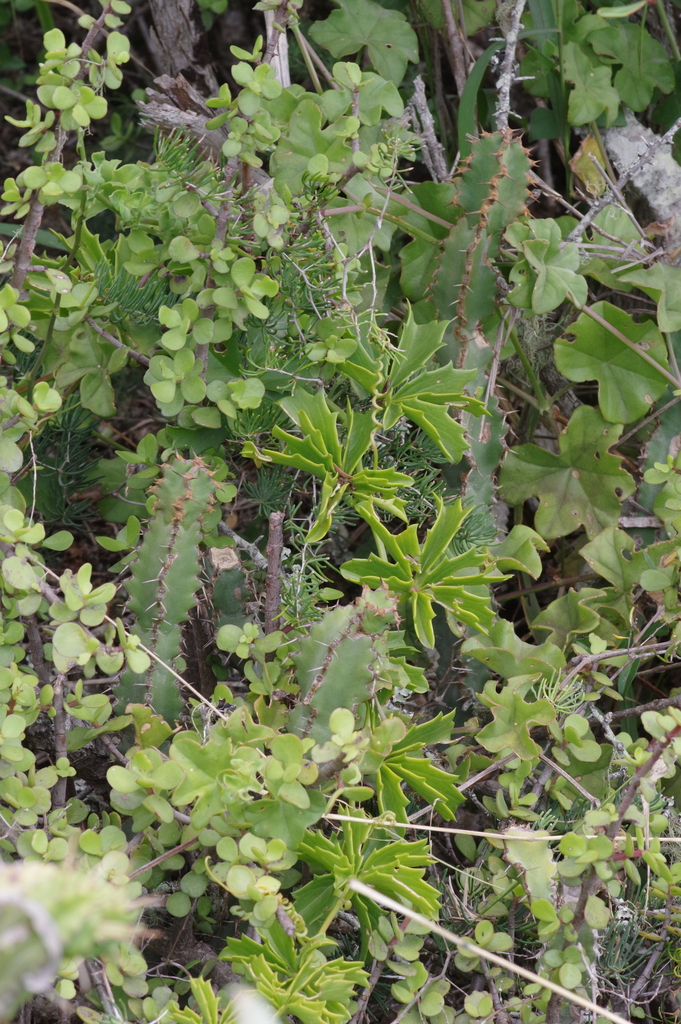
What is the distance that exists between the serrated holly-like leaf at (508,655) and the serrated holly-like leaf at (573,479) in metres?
0.27

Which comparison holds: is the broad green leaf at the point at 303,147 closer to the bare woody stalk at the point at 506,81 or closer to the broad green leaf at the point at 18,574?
the bare woody stalk at the point at 506,81

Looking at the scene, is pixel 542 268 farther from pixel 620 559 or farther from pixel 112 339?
pixel 112 339

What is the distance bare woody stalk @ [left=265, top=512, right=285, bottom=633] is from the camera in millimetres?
1002

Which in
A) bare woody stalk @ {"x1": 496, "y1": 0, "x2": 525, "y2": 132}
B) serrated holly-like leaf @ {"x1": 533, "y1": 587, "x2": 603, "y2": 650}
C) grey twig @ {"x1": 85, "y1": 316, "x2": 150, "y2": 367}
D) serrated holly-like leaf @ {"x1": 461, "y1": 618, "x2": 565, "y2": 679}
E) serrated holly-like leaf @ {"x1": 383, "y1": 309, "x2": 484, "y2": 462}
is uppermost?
bare woody stalk @ {"x1": 496, "y1": 0, "x2": 525, "y2": 132}

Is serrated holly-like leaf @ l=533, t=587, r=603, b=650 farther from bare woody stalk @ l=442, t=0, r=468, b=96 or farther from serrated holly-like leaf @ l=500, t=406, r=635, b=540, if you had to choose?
bare woody stalk @ l=442, t=0, r=468, b=96

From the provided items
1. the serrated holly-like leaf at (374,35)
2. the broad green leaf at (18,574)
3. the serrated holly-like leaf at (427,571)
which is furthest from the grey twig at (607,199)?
the broad green leaf at (18,574)

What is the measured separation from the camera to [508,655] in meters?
1.10

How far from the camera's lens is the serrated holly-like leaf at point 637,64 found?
4.98 ft

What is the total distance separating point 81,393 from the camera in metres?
1.15

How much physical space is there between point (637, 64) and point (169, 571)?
129cm

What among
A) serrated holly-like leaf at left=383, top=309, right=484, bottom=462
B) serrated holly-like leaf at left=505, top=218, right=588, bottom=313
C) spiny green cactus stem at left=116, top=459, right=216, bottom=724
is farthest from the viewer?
serrated holly-like leaf at left=505, top=218, right=588, bottom=313

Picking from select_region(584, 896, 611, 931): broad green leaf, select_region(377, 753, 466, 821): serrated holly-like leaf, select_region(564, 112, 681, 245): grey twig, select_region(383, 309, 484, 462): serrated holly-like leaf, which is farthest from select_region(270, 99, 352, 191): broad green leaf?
select_region(584, 896, 611, 931): broad green leaf

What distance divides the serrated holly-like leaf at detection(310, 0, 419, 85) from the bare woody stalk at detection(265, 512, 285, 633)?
900mm

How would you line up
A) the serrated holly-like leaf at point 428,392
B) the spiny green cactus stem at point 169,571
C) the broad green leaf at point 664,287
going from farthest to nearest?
the broad green leaf at point 664,287 → the serrated holly-like leaf at point 428,392 → the spiny green cactus stem at point 169,571
